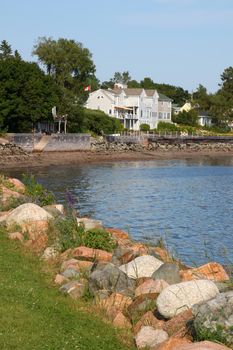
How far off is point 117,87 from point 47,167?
213ft

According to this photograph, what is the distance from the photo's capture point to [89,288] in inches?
432

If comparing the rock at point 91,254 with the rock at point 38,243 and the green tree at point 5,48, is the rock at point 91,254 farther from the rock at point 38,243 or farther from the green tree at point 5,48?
the green tree at point 5,48

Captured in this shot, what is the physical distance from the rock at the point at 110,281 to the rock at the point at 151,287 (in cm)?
36

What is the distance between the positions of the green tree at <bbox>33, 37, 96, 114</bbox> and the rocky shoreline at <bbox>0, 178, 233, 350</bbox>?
243 feet

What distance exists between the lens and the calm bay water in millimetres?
25344

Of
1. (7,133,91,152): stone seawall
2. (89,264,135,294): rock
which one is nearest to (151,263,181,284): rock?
(89,264,135,294): rock

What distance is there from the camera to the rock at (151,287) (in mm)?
10414

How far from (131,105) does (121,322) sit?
383ft

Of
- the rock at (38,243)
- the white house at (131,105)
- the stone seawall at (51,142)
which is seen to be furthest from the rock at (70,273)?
the white house at (131,105)

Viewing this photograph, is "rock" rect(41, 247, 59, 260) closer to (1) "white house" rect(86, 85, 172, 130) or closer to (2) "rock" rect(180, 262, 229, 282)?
(2) "rock" rect(180, 262, 229, 282)

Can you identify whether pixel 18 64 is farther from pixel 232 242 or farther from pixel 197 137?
pixel 232 242

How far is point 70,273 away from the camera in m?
12.0

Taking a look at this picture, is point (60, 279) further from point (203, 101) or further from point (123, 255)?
point (203, 101)

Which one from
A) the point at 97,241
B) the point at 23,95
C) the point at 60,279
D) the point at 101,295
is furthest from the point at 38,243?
the point at 23,95
